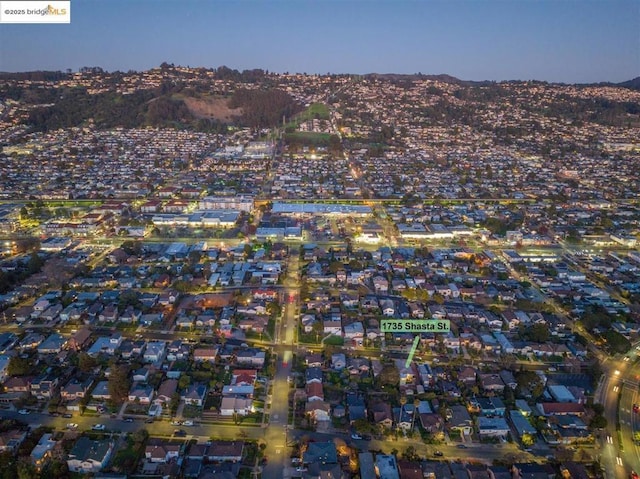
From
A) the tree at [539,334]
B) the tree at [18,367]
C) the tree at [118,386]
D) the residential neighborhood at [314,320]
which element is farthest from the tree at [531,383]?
the tree at [18,367]

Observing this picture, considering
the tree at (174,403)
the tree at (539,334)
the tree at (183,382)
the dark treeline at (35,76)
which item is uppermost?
the dark treeline at (35,76)

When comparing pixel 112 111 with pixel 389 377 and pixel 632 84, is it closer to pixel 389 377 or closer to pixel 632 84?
pixel 389 377

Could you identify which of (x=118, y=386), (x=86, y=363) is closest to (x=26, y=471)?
(x=118, y=386)

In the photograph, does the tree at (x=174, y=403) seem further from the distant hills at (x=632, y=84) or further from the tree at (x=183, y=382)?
the distant hills at (x=632, y=84)

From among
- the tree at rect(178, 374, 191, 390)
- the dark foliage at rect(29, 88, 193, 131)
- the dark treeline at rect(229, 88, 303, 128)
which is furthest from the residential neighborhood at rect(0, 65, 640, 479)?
the dark treeline at rect(229, 88, 303, 128)

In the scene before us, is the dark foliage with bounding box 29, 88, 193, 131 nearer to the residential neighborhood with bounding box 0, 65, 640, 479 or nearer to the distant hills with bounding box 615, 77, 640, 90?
the residential neighborhood with bounding box 0, 65, 640, 479

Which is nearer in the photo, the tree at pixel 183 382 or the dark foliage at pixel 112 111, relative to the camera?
the tree at pixel 183 382

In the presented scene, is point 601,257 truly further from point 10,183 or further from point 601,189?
point 10,183

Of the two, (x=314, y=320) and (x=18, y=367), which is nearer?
(x=18, y=367)
